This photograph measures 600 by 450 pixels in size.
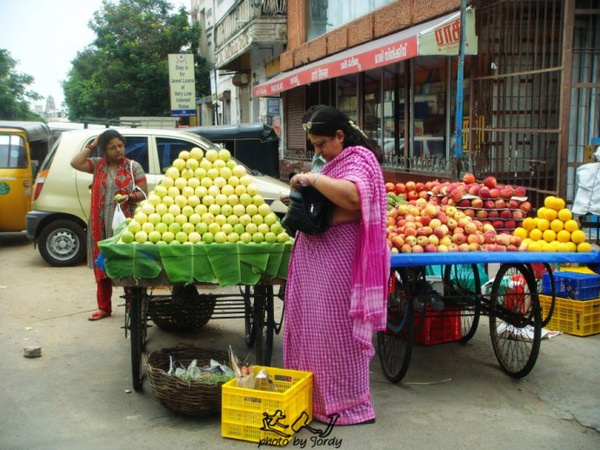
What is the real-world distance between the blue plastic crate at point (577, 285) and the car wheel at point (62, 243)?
6.45m

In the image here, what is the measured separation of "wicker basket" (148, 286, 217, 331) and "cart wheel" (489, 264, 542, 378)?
84.6 inches

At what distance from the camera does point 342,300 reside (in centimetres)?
418

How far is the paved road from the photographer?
4133 mm

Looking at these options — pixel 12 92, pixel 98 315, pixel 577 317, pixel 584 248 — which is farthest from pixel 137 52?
pixel 584 248

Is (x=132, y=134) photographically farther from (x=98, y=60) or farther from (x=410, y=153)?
(x=98, y=60)

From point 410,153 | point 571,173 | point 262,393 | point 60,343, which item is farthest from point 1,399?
point 410,153

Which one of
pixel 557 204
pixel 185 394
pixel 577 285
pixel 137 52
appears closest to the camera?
pixel 185 394

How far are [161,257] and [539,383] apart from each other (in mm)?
2816

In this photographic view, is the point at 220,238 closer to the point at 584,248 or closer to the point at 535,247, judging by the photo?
the point at 535,247

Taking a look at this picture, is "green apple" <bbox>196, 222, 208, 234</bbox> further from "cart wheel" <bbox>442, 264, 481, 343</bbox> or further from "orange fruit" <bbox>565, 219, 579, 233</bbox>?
"orange fruit" <bbox>565, 219, 579, 233</bbox>

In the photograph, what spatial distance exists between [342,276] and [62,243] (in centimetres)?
678

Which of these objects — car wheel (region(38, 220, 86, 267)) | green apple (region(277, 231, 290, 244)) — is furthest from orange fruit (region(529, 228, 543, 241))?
car wheel (region(38, 220, 86, 267))

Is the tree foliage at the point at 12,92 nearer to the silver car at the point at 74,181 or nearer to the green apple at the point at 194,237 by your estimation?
the silver car at the point at 74,181

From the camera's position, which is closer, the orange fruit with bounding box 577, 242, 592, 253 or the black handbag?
the black handbag
